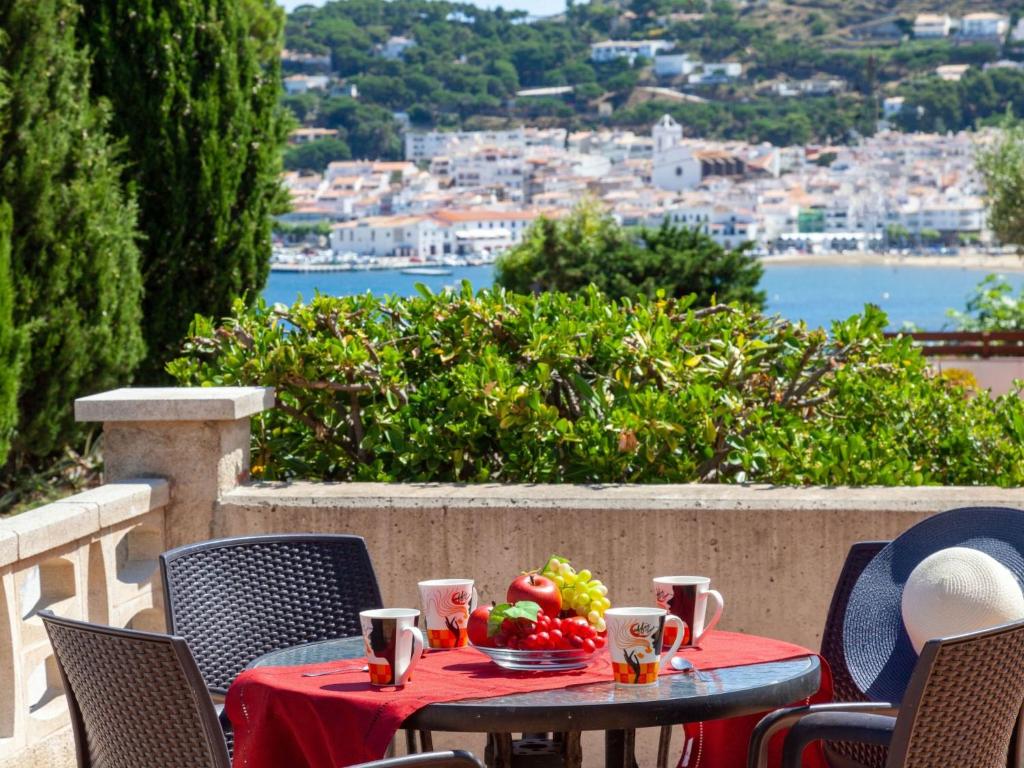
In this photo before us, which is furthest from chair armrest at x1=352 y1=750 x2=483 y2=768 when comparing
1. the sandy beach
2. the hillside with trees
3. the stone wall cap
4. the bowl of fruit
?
the hillside with trees

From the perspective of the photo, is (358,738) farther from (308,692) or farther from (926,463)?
(926,463)

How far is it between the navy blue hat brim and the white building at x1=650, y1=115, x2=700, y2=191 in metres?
118

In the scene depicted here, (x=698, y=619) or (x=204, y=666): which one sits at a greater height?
(x=698, y=619)

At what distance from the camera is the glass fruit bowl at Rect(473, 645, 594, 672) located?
2.59m

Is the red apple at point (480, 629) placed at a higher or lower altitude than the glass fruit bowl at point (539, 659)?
higher

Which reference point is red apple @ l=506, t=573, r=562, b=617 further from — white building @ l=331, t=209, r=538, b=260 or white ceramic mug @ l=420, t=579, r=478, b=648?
white building @ l=331, t=209, r=538, b=260

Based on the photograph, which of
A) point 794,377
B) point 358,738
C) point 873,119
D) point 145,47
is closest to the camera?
point 358,738

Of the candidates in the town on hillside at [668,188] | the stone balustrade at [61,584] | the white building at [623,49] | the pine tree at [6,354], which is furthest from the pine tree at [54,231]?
the white building at [623,49]

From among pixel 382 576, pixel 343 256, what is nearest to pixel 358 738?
pixel 382 576

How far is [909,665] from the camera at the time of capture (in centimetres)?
308

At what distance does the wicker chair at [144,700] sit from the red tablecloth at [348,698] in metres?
0.13

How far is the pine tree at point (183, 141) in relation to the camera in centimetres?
932

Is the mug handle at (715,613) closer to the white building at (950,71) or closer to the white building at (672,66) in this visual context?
the white building at (950,71)

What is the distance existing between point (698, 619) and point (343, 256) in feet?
309
